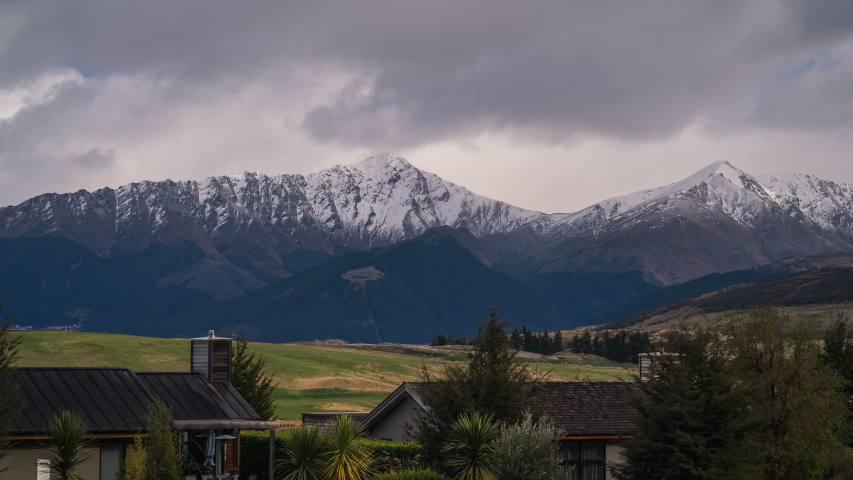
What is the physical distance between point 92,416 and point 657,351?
18.2 meters

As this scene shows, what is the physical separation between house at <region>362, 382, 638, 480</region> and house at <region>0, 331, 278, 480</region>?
20.1ft

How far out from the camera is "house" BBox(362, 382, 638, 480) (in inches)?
1467

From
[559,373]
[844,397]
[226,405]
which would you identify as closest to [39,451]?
[226,405]

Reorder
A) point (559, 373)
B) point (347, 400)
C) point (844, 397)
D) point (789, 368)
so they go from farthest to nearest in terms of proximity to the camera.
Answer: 1. point (559, 373)
2. point (347, 400)
3. point (844, 397)
4. point (789, 368)

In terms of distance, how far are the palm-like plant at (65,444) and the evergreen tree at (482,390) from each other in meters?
10.4

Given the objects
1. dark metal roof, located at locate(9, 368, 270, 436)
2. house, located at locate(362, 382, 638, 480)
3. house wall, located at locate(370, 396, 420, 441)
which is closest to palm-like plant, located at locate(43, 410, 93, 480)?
dark metal roof, located at locate(9, 368, 270, 436)

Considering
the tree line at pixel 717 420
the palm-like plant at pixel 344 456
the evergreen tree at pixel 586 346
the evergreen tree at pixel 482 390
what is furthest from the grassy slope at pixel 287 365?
the evergreen tree at pixel 586 346

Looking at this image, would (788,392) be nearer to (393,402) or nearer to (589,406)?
(589,406)

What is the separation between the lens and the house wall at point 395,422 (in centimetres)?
3881

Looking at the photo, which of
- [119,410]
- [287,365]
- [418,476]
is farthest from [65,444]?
[287,365]

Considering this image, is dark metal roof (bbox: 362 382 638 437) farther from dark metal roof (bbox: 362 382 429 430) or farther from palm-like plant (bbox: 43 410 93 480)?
palm-like plant (bbox: 43 410 93 480)

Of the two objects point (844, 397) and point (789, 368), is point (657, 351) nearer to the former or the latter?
point (789, 368)

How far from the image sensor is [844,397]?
1880 inches

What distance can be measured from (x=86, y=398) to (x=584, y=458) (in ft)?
58.6
